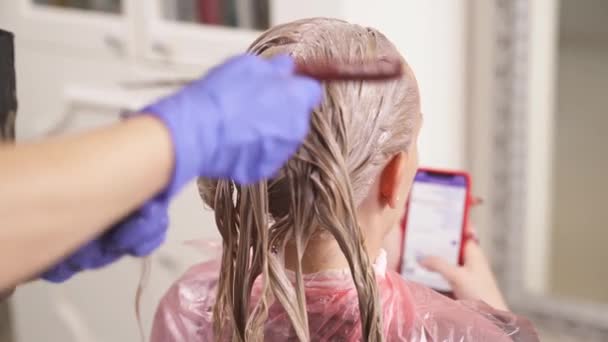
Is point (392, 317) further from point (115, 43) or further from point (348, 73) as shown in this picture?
point (115, 43)

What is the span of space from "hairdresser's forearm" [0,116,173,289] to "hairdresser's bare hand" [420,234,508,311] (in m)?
0.58

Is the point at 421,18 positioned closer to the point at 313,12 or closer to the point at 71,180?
the point at 313,12

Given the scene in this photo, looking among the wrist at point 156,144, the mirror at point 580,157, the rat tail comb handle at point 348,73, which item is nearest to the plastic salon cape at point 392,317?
the rat tail comb handle at point 348,73

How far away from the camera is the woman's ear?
873 mm

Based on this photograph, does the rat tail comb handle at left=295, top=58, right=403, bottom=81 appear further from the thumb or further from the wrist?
the thumb

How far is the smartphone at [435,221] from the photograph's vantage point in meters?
1.09

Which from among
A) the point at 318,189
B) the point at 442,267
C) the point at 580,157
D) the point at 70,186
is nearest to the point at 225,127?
the point at 70,186

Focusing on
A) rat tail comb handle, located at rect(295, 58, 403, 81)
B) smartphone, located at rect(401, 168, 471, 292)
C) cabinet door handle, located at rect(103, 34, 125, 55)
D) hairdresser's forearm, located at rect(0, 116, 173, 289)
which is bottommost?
smartphone, located at rect(401, 168, 471, 292)

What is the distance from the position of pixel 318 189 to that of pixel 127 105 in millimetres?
951

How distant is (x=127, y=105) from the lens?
1.68 metres

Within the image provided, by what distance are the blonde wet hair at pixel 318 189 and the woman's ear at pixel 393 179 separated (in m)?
0.01

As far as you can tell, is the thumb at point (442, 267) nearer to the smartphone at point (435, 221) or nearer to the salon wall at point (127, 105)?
the smartphone at point (435, 221)

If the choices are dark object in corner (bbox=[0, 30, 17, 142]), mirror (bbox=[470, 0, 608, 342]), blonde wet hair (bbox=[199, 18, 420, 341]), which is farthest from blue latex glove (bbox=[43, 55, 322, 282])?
mirror (bbox=[470, 0, 608, 342])

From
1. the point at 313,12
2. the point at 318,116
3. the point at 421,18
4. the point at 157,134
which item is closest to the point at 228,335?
the point at 318,116
